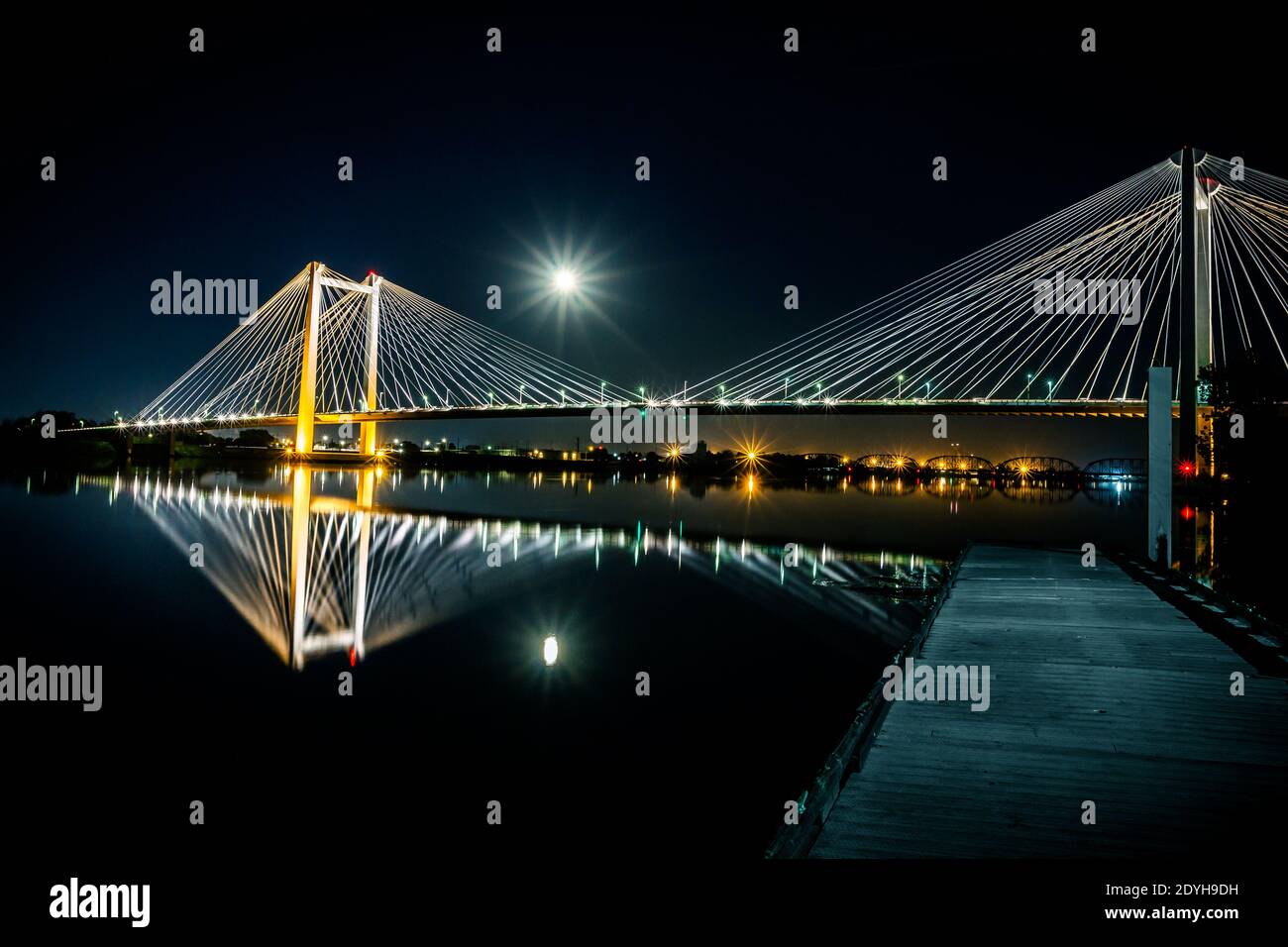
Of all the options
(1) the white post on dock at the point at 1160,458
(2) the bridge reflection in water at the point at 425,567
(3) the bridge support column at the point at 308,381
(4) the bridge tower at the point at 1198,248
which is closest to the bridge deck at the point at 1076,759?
(2) the bridge reflection in water at the point at 425,567

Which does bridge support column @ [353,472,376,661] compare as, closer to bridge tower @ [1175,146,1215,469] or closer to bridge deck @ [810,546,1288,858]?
bridge deck @ [810,546,1288,858]

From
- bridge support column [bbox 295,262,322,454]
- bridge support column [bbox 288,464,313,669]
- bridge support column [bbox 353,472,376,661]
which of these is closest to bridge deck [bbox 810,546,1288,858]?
bridge support column [bbox 353,472,376,661]

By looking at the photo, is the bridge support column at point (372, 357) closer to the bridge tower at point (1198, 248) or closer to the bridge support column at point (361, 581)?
the bridge support column at point (361, 581)

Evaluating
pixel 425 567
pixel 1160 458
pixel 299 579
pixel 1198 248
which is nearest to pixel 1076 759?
pixel 1160 458

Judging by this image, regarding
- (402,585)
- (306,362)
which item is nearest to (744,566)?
(402,585)

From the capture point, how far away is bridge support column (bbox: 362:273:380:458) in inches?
1901

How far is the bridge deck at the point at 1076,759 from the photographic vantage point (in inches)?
126

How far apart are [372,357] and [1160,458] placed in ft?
148

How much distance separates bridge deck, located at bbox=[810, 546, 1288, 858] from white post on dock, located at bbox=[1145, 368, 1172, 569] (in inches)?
205

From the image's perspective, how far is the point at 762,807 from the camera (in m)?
4.81

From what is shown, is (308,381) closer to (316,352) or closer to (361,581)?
(316,352)

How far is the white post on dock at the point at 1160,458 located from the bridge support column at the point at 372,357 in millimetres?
42066

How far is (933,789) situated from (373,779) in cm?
335
